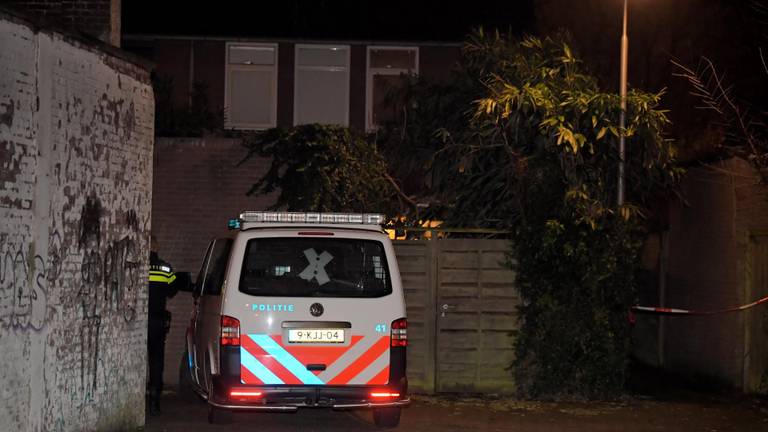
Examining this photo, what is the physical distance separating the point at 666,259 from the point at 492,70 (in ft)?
15.7

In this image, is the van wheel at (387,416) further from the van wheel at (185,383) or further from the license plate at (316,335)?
the van wheel at (185,383)

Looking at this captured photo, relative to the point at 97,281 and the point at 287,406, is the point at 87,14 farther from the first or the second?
the point at 287,406

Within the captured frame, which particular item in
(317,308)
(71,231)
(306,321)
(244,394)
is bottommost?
(244,394)

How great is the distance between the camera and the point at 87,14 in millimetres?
10461

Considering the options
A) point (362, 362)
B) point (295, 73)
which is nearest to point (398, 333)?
point (362, 362)

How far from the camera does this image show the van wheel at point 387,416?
414 inches

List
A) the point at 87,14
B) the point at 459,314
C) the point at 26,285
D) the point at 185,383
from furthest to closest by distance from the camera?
the point at 459,314 < the point at 185,383 < the point at 87,14 < the point at 26,285

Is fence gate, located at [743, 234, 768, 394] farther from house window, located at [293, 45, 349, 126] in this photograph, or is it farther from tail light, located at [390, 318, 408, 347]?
house window, located at [293, 45, 349, 126]

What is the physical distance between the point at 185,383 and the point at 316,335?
3.93 metres

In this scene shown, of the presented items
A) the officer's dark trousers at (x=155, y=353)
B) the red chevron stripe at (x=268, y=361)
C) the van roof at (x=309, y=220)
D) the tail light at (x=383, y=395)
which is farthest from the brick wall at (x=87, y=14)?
the tail light at (x=383, y=395)

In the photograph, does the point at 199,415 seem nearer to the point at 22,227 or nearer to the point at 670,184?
the point at 22,227

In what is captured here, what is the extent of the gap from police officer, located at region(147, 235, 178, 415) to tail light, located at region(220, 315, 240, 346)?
6.47 ft


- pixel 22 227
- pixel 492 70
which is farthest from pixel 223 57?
pixel 22 227

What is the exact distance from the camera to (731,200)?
1409 cm
